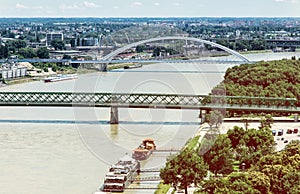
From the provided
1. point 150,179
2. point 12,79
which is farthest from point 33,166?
point 12,79

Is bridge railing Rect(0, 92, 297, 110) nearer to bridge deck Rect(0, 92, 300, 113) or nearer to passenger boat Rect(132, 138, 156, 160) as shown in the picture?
bridge deck Rect(0, 92, 300, 113)

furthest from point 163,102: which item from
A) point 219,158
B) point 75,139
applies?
point 219,158

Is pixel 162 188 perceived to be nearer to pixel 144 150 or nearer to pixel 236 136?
pixel 236 136

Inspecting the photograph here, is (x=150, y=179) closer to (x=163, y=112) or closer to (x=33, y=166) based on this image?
(x=33, y=166)

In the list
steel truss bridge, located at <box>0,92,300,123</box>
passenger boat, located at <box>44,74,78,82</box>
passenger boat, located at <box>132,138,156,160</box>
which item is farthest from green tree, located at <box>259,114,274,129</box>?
passenger boat, located at <box>44,74,78,82</box>

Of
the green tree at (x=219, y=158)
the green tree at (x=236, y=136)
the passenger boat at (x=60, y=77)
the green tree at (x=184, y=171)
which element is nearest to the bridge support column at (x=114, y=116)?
the green tree at (x=236, y=136)
